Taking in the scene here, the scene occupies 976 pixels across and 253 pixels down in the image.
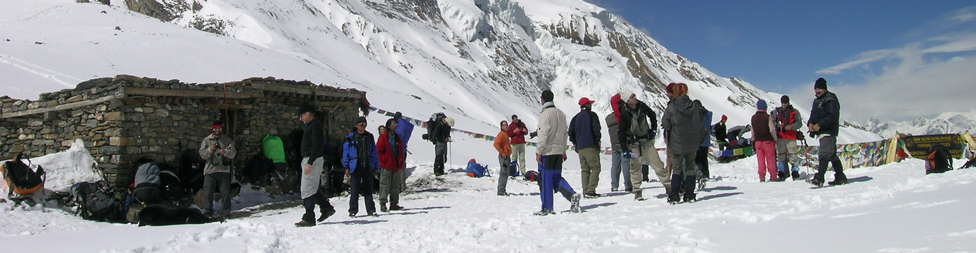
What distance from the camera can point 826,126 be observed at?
7.58 m

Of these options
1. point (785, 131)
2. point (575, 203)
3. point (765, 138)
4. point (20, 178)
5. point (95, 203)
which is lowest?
point (95, 203)

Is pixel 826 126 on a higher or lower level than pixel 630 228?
higher

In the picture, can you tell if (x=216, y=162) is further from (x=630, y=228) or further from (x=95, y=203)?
(x=630, y=228)

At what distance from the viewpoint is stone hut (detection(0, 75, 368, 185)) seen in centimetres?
931

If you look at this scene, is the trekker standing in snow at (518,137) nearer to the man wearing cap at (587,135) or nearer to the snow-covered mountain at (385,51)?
the man wearing cap at (587,135)

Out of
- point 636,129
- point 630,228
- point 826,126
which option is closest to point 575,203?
point 630,228

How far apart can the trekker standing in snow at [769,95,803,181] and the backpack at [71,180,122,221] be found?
9.64 m

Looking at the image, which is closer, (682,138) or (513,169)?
(682,138)

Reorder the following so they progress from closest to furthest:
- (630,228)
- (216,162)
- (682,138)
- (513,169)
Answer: (630,228)
(682,138)
(216,162)
(513,169)

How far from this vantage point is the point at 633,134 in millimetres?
7938

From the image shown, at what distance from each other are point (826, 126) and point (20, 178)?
10545mm

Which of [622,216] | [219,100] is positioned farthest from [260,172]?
[622,216]

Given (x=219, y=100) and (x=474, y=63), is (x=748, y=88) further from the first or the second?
(x=219, y=100)

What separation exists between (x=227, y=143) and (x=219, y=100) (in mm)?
2540
